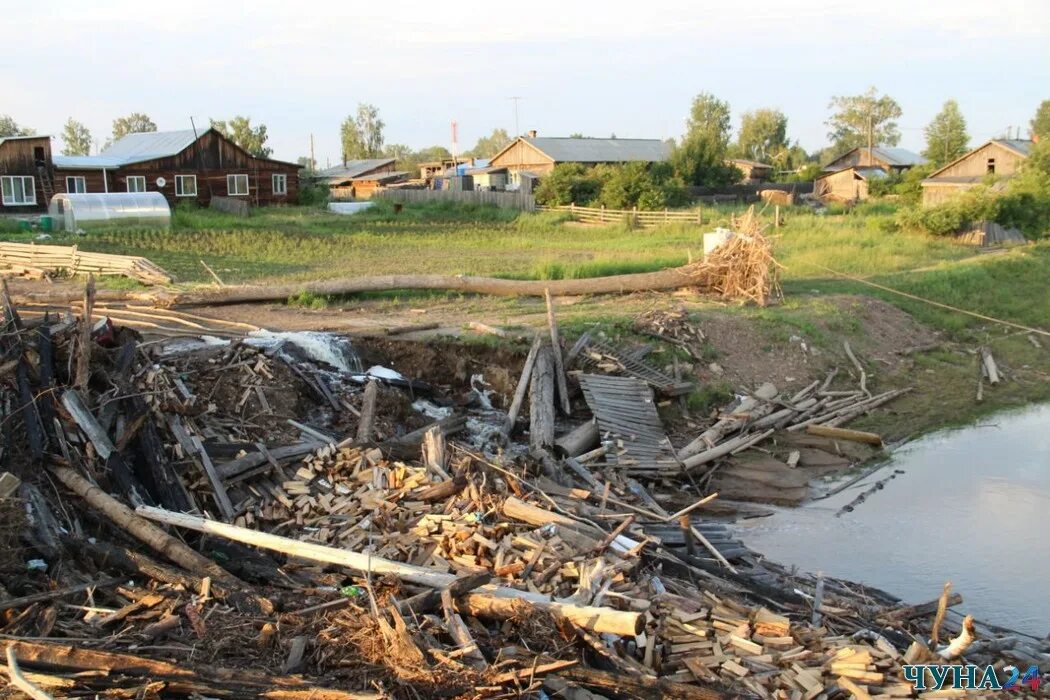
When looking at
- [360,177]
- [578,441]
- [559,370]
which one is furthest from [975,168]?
[578,441]

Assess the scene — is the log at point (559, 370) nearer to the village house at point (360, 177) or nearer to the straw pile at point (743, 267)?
the straw pile at point (743, 267)

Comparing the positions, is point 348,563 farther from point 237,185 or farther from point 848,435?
point 237,185

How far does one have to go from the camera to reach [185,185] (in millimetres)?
35438

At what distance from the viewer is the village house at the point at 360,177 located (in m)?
54.8

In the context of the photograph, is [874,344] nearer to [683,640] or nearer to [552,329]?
[552,329]

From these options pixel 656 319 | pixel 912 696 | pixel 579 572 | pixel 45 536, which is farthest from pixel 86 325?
pixel 656 319

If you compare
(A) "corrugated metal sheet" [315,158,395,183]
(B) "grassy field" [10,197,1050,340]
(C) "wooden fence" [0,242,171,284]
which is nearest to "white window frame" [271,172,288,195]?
(B) "grassy field" [10,197,1050,340]

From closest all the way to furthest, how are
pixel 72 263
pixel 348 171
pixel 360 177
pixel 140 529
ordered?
pixel 140 529 < pixel 72 263 < pixel 360 177 < pixel 348 171

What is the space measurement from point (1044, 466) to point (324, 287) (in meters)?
12.2

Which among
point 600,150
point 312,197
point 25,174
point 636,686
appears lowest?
point 636,686

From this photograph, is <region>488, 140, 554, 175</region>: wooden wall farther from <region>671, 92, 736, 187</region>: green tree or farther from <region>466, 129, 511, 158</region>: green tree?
<region>466, 129, 511, 158</region>: green tree

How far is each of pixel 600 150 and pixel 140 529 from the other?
150 ft

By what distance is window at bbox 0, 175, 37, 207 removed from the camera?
31.7m

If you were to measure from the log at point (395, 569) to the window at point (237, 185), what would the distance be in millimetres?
31148
